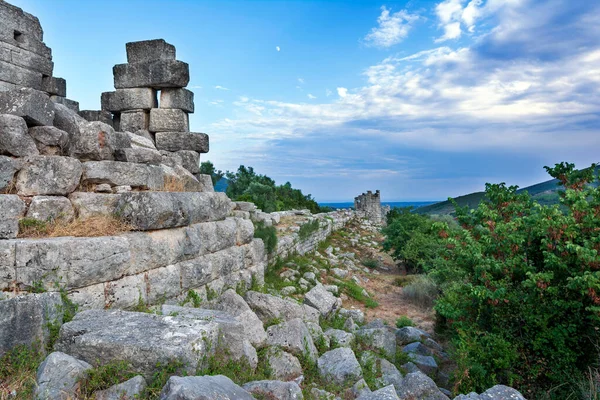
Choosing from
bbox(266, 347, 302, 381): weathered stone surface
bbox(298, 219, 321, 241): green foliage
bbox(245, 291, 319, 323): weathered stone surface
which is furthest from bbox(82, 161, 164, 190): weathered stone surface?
bbox(298, 219, 321, 241): green foliage

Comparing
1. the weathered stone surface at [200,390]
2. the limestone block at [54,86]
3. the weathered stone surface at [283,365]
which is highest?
the limestone block at [54,86]

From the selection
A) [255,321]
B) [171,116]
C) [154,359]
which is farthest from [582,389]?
[171,116]

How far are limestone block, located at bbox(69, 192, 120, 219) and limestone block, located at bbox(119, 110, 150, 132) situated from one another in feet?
15.0

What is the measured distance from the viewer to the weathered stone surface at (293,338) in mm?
5566

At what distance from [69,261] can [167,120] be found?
5909 millimetres

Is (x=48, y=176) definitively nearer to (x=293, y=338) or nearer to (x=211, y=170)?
(x=293, y=338)

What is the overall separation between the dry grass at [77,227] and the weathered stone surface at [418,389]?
390cm

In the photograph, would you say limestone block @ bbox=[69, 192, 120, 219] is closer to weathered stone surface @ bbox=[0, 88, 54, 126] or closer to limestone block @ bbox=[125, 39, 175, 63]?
weathered stone surface @ bbox=[0, 88, 54, 126]

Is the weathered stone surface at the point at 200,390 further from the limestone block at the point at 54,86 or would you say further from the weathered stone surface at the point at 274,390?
the limestone block at the point at 54,86

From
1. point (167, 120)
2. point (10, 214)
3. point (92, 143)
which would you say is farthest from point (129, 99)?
point (10, 214)

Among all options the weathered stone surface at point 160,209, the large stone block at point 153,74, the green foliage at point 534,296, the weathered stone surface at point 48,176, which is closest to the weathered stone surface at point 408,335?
the green foliage at point 534,296

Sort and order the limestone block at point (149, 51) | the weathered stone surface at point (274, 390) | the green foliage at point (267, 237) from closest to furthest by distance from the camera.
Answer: the weathered stone surface at point (274, 390)
the limestone block at point (149, 51)
the green foliage at point (267, 237)

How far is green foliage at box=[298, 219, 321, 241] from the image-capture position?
46.7 feet

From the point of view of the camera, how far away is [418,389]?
5.54m
